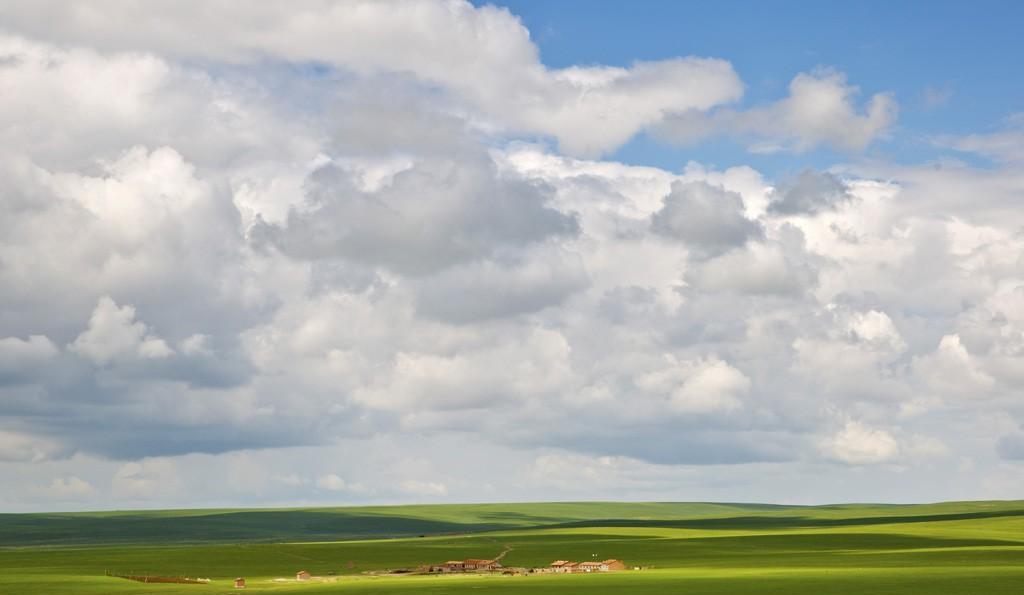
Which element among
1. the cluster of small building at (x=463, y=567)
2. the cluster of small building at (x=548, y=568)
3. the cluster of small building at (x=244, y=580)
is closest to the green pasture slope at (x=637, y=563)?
the cluster of small building at (x=244, y=580)

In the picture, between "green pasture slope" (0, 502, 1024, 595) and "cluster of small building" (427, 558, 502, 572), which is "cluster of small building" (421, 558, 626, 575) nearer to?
"cluster of small building" (427, 558, 502, 572)

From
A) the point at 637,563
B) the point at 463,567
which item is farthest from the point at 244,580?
the point at 637,563

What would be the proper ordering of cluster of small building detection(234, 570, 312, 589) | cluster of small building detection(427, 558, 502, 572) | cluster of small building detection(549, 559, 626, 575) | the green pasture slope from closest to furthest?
the green pasture slope → cluster of small building detection(234, 570, 312, 589) → cluster of small building detection(549, 559, 626, 575) → cluster of small building detection(427, 558, 502, 572)

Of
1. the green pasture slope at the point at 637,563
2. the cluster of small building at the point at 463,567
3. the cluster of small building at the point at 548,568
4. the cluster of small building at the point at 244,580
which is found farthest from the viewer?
the cluster of small building at the point at 463,567

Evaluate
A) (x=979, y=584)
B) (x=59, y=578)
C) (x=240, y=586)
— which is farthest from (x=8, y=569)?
(x=979, y=584)

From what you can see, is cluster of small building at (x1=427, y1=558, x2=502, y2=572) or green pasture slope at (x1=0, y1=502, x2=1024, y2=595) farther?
cluster of small building at (x1=427, y1=558, x2=502, y2=572)

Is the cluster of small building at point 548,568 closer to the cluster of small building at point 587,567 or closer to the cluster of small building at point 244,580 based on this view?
the cluster of small building at point 587,567

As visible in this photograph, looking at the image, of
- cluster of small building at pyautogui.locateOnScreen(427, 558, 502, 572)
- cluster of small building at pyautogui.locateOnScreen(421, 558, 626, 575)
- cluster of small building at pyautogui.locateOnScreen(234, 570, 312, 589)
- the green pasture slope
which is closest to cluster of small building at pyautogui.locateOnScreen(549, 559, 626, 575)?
cluster of small building at pyautogui.locateOnScreen(421, 558, 626, 575)

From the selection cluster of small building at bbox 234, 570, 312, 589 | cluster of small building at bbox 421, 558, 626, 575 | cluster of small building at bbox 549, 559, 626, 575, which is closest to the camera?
cluster of small building at bbox 234, 570, 312, 589

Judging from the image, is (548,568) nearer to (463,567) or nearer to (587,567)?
(587,567)

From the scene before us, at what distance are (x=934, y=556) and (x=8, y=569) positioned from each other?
94585 mm

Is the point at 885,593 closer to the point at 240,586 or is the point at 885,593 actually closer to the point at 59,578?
the point at 240,586

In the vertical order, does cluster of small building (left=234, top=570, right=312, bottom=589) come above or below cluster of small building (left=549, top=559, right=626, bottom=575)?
below

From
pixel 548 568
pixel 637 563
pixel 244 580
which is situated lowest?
pixel 244 580
